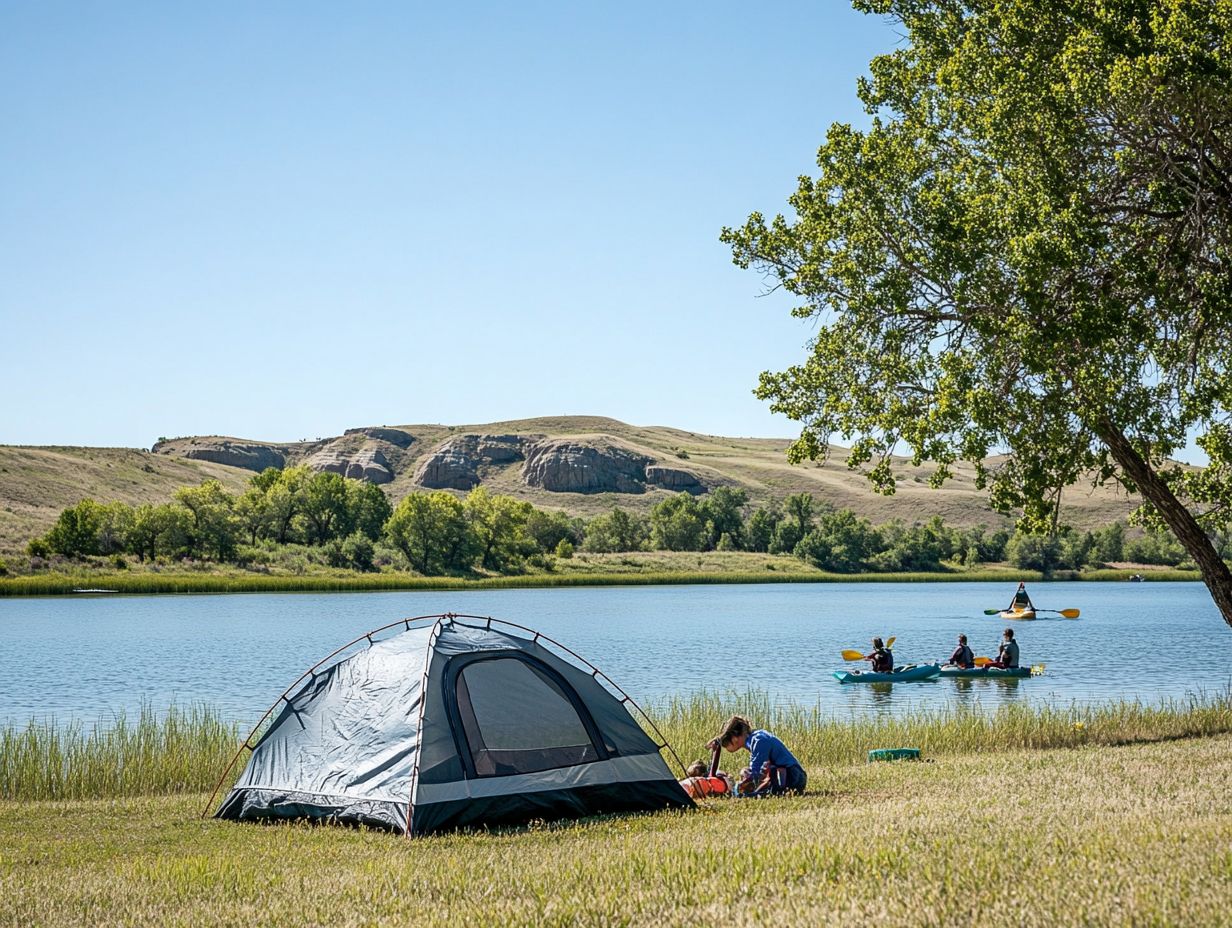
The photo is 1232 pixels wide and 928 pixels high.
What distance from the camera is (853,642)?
46.5m

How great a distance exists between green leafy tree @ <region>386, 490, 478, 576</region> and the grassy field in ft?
306

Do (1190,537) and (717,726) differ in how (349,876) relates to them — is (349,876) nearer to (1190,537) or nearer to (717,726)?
(717,726)

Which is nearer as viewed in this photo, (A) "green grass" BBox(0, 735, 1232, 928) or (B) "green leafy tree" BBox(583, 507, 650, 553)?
(A) "green grass" BBox(0, 735, 1232, 928)

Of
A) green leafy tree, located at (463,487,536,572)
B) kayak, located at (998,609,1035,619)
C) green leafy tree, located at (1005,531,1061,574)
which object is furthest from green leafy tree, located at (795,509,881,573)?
kayak, located at (998,609,1035,619)

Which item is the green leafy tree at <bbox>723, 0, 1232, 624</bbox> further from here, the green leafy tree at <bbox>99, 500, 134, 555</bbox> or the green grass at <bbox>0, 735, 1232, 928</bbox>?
the green leafy tree at <bbox>99, 500, 134, 555</bbox>

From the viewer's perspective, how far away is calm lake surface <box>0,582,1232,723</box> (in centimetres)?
2891

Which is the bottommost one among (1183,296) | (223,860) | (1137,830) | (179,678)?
(179,678)

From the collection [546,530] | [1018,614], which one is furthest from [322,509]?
[1018,614]

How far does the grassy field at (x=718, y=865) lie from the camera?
6414mm

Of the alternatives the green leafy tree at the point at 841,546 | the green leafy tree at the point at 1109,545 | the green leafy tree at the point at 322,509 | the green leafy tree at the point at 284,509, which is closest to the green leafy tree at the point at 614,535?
the green leafy tree at the point at 841,546

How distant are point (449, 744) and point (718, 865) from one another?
414 cm

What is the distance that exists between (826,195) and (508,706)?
946 cm

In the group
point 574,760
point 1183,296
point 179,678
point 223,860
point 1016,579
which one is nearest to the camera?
point 223,860

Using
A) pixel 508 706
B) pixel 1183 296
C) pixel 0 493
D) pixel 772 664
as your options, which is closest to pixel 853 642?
pixel 772 664
